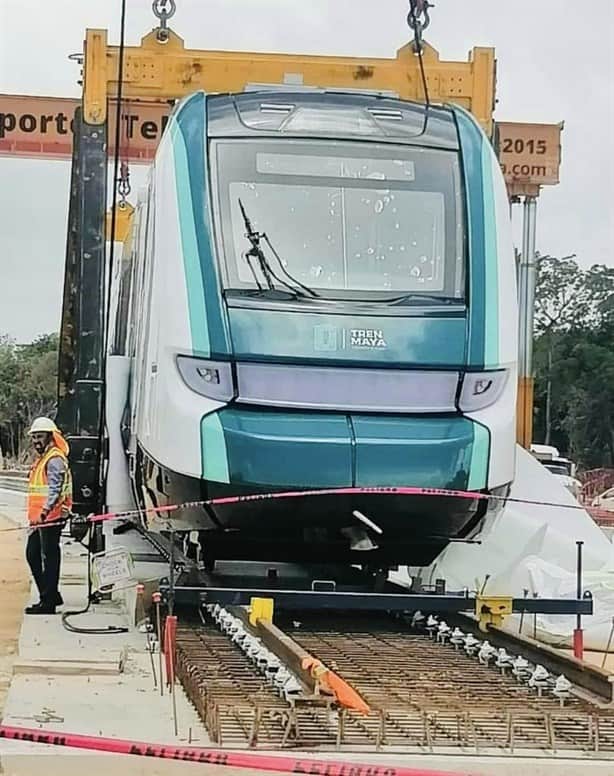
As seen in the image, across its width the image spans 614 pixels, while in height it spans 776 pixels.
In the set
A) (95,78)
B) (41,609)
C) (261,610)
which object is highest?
(95,78)

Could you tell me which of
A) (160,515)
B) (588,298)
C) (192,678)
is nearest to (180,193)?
(160,515)

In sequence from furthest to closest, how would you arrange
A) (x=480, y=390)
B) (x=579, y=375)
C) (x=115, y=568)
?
1. (x=579, y=375)
2. (x=115, y=568)
3. (x=480, y=390)

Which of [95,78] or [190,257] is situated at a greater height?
[95,78]

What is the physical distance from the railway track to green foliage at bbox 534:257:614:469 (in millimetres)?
41510

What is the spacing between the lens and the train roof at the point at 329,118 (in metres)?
8.48

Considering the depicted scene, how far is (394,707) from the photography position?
6113 millimetres

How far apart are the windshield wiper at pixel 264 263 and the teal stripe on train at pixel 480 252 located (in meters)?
0.94

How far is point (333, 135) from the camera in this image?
8.50m

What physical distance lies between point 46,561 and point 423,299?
337cm

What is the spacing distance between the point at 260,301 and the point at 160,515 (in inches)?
55.2

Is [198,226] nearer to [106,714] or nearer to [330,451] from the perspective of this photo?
[330,451]

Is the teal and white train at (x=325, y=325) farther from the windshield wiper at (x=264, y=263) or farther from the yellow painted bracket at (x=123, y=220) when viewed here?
the yellow painted bracket at (x=123, y=220)

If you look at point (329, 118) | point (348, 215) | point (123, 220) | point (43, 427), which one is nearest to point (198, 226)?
point (348, 215)

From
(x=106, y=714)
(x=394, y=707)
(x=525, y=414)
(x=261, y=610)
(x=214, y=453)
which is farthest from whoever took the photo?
(x=525, y=414)
